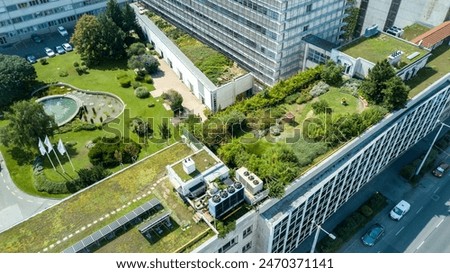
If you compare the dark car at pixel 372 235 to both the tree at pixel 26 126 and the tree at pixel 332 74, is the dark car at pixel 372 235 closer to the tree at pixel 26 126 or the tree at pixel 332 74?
the tree at pixel 332 74

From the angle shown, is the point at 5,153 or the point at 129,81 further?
the point at 129,81

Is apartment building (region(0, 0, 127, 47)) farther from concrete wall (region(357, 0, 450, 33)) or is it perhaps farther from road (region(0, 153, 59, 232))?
concrete wall (region(357, 0, 450, 33))

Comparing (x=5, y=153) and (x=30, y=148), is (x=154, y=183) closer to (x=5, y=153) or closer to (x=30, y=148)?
(x=30, y=148)

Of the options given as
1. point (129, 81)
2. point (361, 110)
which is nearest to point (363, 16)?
point (361, 110)

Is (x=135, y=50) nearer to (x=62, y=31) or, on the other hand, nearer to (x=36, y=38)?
(x=62, y=31)

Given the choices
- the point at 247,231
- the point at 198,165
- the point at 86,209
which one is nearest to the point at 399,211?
the point at 247,231

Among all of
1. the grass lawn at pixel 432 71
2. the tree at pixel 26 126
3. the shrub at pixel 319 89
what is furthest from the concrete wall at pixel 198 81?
the grass lawn at pixel 432 71
